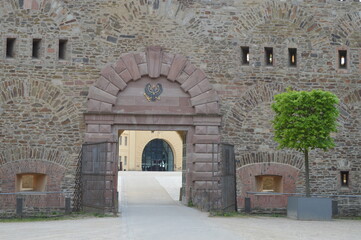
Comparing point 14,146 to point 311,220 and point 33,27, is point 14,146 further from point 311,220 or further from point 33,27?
point 311,220

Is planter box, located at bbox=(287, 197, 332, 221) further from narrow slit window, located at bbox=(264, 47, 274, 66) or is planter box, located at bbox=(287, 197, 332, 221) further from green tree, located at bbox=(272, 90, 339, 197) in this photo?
narrow slit window, located at bbox=(264, 47, 274, 66)

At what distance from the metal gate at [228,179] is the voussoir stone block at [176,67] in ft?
10.0

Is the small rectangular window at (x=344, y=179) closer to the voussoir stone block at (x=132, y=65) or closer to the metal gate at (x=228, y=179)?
the metal gate at (x=228, y=179)

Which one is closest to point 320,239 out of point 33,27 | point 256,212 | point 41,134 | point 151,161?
point 256,212

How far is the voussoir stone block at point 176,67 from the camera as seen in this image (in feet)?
61.4

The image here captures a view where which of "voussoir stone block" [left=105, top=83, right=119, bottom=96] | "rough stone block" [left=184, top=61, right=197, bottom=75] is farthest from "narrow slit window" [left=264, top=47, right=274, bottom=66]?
"voussoir stone block" [left=105, top=83, right=119, bottom=96]

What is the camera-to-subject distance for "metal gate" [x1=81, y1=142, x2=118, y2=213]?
53.8ft

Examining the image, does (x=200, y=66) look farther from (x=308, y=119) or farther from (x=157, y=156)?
(x=157, y=156)

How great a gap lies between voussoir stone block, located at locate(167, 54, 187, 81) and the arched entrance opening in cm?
3023

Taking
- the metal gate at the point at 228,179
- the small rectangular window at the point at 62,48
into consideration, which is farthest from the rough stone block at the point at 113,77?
the metal gate at the point at 228,179

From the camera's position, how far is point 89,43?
61.1ft

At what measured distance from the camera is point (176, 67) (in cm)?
1878

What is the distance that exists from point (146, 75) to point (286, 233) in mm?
8344

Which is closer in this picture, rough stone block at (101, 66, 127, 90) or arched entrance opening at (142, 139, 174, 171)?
rough stone block at (101, 66, 127, 90)
